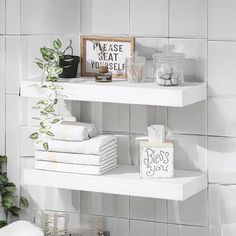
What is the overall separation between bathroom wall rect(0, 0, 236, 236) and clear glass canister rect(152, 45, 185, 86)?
0.34ft

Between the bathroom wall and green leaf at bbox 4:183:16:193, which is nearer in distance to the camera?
the bathroom wall

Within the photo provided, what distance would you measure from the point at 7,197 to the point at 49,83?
55 centimetres

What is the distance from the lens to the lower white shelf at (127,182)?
2.71 metres

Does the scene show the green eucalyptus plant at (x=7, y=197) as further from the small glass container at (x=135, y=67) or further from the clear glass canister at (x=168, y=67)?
the clear glass canister at (x=168, y=67)

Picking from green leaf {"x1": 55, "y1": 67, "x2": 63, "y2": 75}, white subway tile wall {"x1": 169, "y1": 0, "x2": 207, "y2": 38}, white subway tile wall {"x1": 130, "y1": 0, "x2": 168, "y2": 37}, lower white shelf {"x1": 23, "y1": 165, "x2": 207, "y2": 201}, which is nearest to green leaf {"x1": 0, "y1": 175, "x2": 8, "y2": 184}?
lower white shelf {"x1": 23, "y1": 165, "x2": 207, "y2": 201}

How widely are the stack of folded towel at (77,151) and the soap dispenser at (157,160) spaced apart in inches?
6.0

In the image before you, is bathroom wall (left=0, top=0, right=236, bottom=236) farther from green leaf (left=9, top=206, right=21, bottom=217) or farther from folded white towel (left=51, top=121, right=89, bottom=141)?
folded white towel (left=51, top=121, right=89, bottom=141)

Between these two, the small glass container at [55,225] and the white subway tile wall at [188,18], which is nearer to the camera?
the white subway tile wall at [188,18]

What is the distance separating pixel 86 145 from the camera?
280 centimetres

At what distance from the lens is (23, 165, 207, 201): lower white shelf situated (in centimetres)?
271

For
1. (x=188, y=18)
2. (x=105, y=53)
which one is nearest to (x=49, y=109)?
(x=105, y=53)

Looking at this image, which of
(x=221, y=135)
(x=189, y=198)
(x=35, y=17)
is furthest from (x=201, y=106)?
(x=35, y=17)

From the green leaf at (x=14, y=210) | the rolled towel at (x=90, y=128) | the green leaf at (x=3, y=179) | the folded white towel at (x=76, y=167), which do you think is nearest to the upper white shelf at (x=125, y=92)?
the rolled towel at (x=90, y=128)

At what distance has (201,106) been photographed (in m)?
2.84
